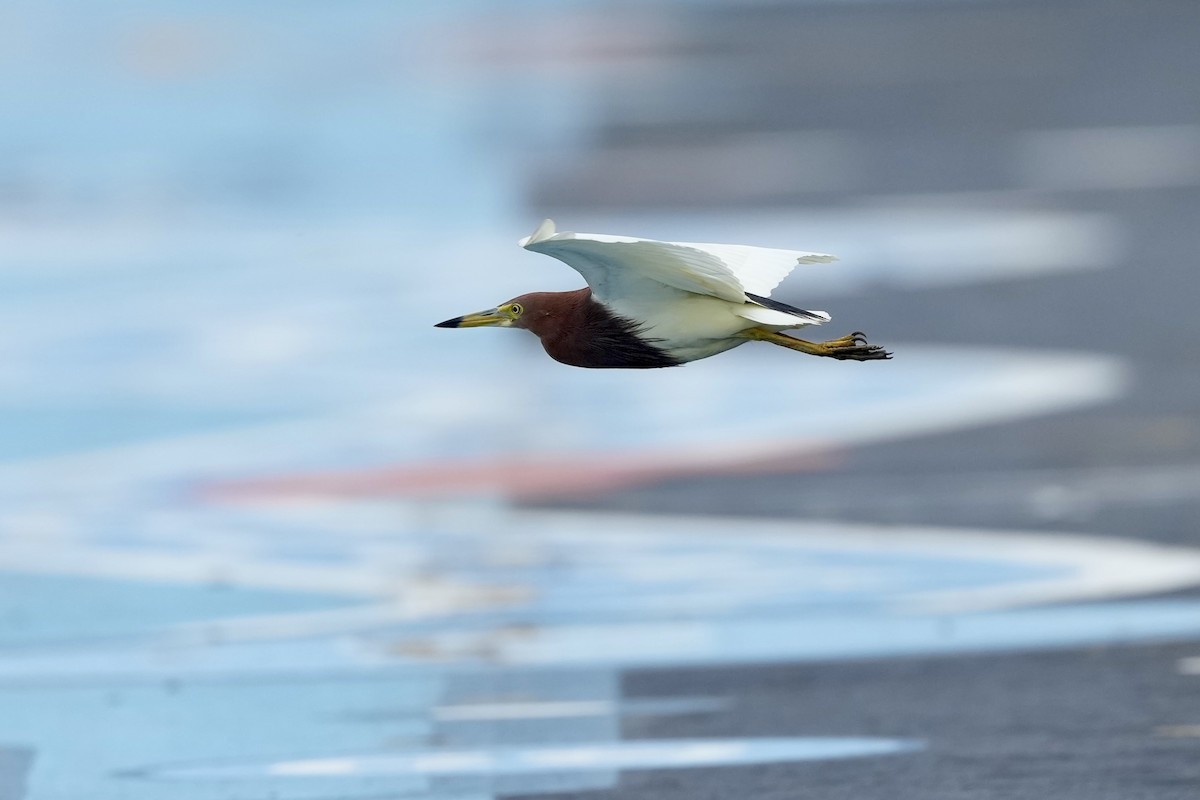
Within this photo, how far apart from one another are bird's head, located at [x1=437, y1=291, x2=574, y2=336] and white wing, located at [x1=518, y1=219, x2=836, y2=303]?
5.4 inches

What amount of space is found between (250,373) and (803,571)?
518 cm

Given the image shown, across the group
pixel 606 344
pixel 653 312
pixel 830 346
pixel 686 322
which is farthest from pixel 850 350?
pixel 606 344

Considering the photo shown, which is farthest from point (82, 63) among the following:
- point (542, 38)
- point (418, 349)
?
point (418, 349)

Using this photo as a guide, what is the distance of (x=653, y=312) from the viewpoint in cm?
525

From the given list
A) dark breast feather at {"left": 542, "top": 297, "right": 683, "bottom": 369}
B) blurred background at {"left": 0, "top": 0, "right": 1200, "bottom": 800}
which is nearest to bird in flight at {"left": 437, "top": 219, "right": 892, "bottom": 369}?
dark breast feather at {"left": 542, "top": 297, "right": 683, "bottom": 369}

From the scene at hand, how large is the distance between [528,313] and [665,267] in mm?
449

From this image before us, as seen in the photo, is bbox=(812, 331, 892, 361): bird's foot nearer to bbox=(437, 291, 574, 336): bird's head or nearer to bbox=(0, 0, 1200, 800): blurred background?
bbox=(437, 291, 574, 336): bird's head

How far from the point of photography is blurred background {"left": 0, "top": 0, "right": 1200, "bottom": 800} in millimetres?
7953

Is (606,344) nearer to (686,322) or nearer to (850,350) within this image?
(686,322)

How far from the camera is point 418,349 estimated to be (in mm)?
13531

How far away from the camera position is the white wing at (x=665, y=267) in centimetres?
492

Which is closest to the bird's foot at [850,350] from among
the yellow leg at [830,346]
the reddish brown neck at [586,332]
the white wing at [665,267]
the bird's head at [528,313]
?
the yellow leg at [830,346]

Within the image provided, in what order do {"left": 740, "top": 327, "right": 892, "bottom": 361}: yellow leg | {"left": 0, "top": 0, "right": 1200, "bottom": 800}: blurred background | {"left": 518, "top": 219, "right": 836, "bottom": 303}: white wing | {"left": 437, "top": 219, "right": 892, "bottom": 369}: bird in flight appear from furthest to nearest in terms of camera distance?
{"left": 0, "top": 0, "right": 1200, "bottom": 800}: blurred background < {"left": 740, "top": 327, "right": 892, "bottom": 361}: yellow leg < {"left": 437, "top": 219, "right": 892, "bottom": 369}: bird in flight < {"left": 518, "top": 219, "right": 836, "bottom": 303}: white wing

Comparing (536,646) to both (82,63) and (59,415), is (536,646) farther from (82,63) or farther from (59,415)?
(82,63)
